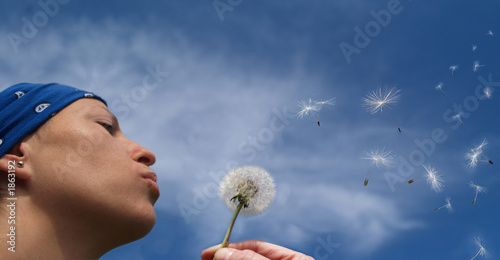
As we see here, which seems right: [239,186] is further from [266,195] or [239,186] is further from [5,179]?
[5,179]

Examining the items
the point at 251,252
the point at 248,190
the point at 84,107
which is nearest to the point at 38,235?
the point at 84,107

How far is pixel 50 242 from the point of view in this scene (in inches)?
109

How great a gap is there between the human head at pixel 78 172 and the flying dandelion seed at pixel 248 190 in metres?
0.81

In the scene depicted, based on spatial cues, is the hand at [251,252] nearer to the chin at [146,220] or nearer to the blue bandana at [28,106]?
the chin at [146,220]

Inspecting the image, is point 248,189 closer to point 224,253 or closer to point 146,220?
point 224,253

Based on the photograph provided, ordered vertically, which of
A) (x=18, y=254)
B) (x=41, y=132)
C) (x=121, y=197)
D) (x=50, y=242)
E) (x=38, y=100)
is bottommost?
(x=18, y=254)

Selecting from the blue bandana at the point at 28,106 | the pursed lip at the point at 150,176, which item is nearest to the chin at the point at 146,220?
the pursed lip at the point at 150,176

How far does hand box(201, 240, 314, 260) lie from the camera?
113 inches

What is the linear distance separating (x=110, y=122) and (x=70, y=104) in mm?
465

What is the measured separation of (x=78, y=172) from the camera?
284cm

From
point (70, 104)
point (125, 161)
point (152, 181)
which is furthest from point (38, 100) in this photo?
point (152, 181)

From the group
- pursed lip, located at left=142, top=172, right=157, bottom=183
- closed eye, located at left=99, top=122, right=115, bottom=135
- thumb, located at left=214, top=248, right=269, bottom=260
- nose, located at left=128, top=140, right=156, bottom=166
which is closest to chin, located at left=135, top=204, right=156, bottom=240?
pursed lip, located at left=142, top=172, right=157, bottom=183

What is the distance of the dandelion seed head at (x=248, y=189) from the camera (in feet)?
11.4

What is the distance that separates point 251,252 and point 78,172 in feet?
5.55
